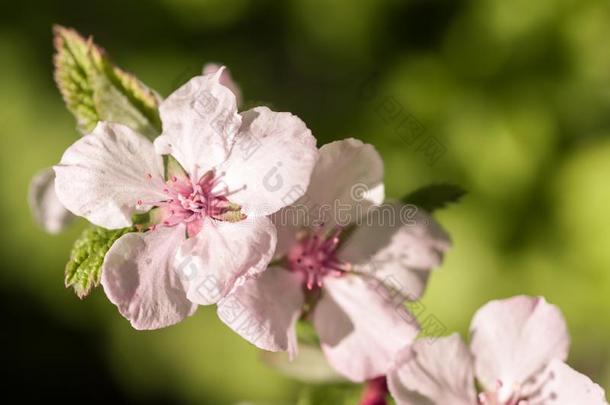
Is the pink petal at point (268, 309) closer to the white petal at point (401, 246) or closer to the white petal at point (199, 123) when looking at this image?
the white petal at point (401, 246)

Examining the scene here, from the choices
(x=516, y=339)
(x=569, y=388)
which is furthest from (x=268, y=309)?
(x=569, y=388)

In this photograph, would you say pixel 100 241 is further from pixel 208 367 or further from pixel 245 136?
pixel 208 367

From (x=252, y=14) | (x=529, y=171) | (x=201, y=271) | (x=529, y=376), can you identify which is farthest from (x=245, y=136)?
(x=252, y=14)

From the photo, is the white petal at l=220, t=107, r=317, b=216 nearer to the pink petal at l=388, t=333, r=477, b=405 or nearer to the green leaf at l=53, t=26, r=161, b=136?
the green leaf at l=53, t=26, r=161, b=136

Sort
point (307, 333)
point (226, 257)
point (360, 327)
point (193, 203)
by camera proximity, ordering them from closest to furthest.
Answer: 1. point (226, 257)
2. point (193, 203)
3. point (360, 327)
4. point (307, 333)

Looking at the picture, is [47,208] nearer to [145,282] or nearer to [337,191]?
[145,282]

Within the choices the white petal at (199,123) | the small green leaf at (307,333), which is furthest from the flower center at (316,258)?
the white petal at (199,123)
